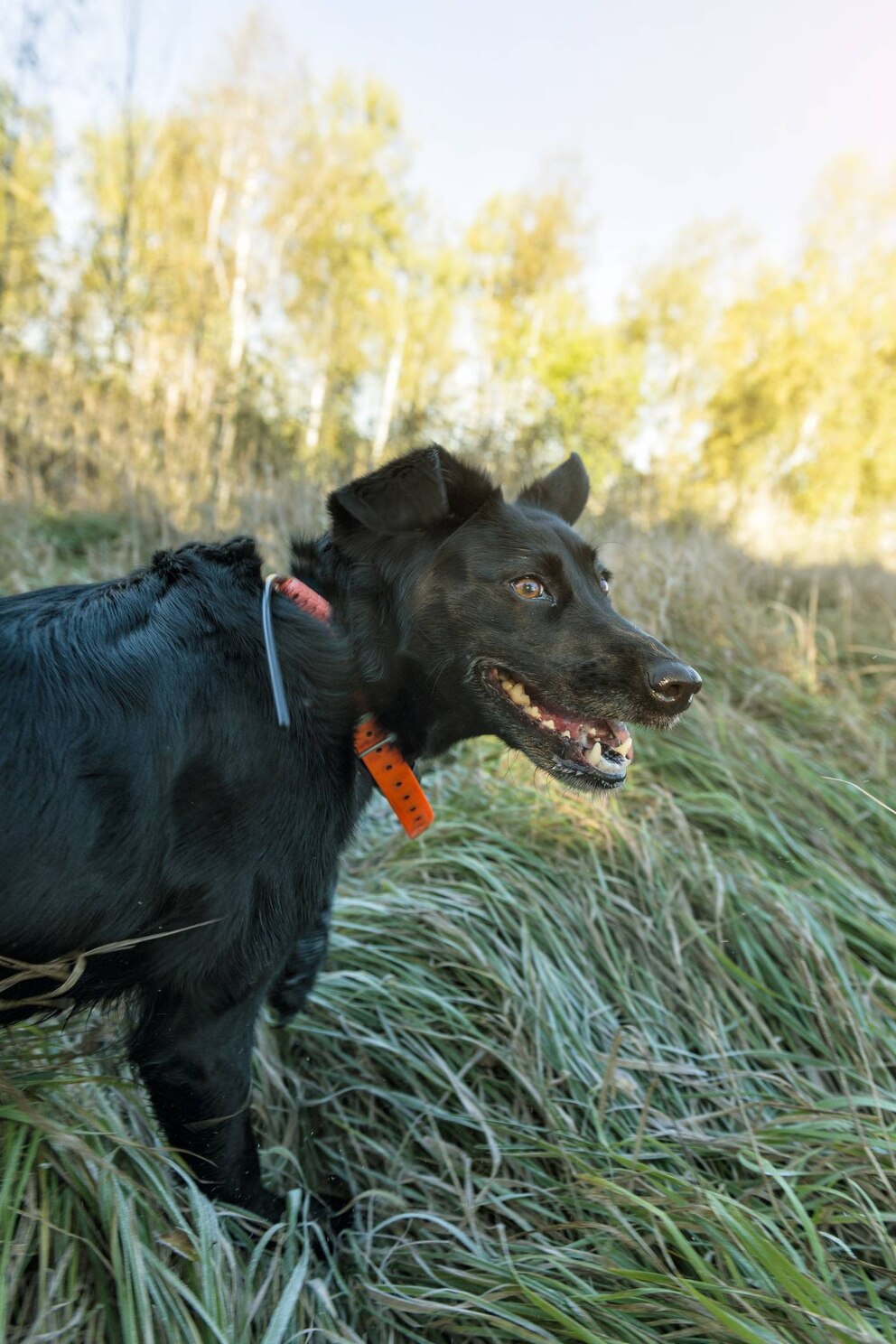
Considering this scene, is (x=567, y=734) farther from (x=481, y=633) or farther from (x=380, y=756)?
(x=380, y=756)

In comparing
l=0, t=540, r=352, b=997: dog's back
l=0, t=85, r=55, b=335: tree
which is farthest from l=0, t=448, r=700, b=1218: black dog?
l=0, t=85, r=55, b=335: tree

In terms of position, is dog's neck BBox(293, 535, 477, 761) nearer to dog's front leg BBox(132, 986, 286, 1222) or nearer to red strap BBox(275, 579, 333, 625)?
red strap BBox(275, 579, 333, 625)

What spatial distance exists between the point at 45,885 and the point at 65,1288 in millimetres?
676

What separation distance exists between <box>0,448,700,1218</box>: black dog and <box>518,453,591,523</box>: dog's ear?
30cm

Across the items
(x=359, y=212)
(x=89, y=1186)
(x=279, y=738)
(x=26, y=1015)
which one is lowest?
(x=89, y=1186)

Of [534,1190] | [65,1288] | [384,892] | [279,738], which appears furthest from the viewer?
[384,892]

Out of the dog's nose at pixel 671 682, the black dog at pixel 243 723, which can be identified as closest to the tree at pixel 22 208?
the black dog at pixel 243 723

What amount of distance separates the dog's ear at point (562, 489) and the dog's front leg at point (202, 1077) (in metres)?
1.64

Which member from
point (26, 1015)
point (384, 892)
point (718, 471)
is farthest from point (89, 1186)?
point (718, 471)

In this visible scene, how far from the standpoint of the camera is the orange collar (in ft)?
5.73

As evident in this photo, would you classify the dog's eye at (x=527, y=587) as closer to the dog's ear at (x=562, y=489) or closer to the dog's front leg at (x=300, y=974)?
the dog's ear at (x=562, y=489)

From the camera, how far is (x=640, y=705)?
72.5 inches

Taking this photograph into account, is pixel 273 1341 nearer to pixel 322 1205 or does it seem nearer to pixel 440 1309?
pixel 440 1309

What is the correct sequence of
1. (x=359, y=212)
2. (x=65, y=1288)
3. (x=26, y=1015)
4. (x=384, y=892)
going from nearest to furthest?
(x=65, y=1288) → (x=26, y=1015) → (x=384, y=892) → (x=359, y=212)
